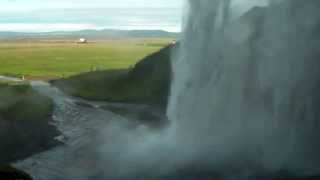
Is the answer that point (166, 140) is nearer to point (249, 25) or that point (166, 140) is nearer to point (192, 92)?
point (192, 92)

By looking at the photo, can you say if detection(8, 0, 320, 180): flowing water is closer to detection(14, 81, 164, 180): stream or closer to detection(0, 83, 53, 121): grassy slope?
detection(14, 81, 164, 180): stream

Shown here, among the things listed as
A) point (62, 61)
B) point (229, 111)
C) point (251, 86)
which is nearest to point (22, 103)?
point (229, 111)

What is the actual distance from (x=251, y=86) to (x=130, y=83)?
123ft

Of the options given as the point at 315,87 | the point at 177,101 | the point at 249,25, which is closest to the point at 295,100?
the point at 315,87

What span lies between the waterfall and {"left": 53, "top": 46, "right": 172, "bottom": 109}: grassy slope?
16.7 metres

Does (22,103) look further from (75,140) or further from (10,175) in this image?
(10,175)

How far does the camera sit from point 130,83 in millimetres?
104938

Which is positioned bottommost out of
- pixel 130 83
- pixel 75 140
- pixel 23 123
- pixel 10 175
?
pixel 75 140

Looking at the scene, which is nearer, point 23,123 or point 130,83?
point 23,123

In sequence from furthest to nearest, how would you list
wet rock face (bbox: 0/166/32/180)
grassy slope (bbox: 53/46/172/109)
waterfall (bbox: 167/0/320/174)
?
grassy slope (bbox: 53/46/172/109)
waterfall (bbox: 167/0/320/174)
wet rock face (bbox: 0/166/32/180)

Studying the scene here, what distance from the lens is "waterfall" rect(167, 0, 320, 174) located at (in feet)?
207

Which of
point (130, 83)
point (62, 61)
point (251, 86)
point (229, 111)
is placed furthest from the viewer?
point (62, 61)

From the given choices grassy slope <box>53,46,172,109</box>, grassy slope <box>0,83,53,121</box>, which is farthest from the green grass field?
grassy slope <box>0,83,53,121</box>

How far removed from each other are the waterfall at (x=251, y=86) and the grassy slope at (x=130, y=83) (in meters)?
16.7
